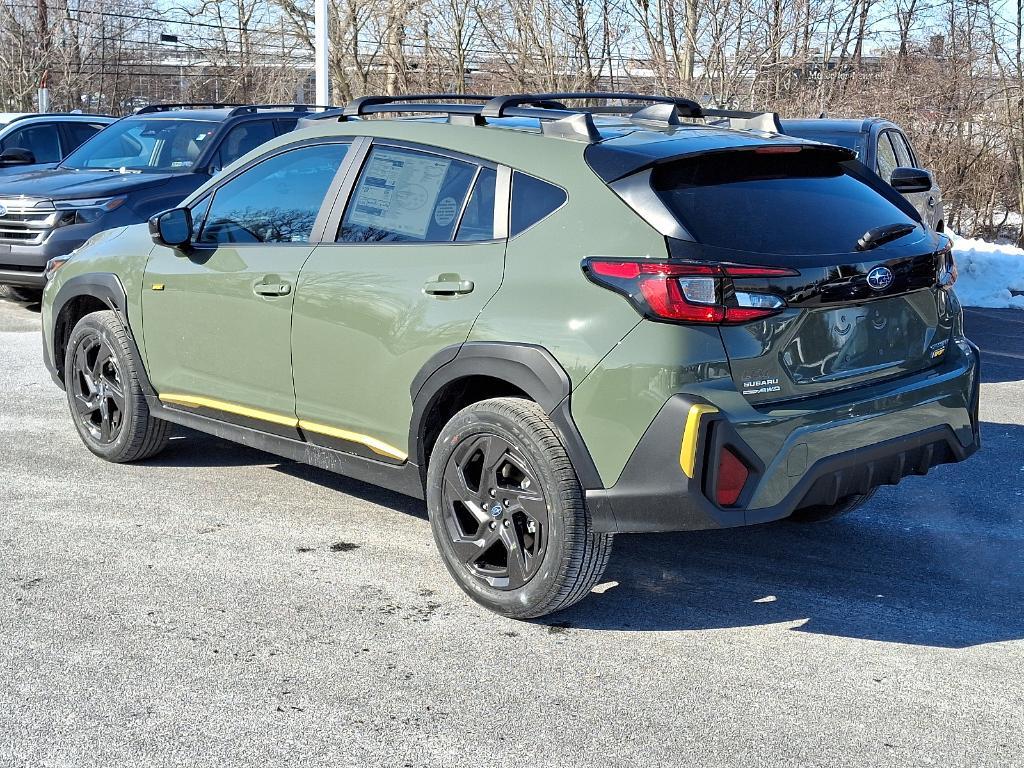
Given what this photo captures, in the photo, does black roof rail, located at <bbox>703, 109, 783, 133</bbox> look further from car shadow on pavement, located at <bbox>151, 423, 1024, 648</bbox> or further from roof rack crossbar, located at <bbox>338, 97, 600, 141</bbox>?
car shadow on pavement, located at <bbox>151, 423, 1024, 648</bbox>

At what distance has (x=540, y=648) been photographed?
406cm

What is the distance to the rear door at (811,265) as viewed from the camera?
3.85 meters

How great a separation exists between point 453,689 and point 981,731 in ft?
5.06

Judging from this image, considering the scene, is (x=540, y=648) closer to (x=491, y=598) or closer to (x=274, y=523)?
(x=491, y=598)

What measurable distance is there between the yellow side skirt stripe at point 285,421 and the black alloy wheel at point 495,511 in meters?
0.33

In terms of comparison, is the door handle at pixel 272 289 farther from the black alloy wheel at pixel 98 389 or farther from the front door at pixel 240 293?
the black alloy wheel at pixel 98 389

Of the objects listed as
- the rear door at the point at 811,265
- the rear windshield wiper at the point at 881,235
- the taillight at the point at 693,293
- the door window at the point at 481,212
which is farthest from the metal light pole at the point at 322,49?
the taillight at the point at 693,293

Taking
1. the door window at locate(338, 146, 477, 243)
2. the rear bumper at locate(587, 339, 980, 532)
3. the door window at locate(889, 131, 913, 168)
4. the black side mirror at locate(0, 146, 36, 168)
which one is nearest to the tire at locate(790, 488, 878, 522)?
the rear bumper at locate(587, 339, 980, 532)

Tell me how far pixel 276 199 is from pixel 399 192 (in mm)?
784

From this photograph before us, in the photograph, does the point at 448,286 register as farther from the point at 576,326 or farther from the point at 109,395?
the point at 109,395

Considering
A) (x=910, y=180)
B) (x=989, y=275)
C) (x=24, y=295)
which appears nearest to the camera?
(x=910, y=180)

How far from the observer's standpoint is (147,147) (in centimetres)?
1170

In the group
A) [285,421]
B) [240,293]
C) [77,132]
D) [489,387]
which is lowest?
[285,421]

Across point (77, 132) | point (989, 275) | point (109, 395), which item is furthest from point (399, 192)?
point (77, 132)
